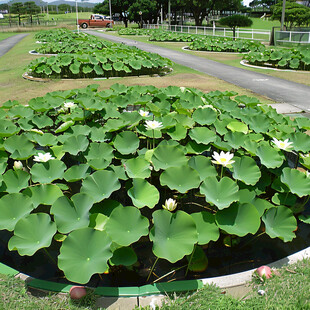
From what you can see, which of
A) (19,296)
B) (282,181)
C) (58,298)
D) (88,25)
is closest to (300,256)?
(282,181)

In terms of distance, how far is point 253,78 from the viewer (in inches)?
351

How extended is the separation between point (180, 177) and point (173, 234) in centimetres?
56

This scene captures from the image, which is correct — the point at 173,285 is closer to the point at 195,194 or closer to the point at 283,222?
the point at 283,222

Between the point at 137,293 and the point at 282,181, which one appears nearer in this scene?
the point at 137,293

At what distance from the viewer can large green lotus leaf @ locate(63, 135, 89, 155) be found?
269 cm

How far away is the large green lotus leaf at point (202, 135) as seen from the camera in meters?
2.81

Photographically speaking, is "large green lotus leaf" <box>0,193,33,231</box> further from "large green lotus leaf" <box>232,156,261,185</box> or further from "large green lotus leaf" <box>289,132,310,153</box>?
"large green lotus leaf" <box>289,132,310,153</box>

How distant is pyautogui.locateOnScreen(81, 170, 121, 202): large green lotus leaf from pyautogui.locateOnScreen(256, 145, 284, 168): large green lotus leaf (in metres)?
1.22

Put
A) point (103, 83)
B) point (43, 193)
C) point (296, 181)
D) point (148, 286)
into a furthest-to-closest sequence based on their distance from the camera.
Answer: point (103, 83) < point (296, 181) < point (43, 193) < point (148, 286)

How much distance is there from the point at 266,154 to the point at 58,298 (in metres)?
1.88

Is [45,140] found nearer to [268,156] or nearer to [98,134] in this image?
[98,134]

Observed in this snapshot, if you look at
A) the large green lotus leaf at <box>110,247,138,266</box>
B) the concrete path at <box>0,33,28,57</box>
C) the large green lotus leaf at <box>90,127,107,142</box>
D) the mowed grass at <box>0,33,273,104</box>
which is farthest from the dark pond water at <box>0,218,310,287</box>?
the concrete path at <box>0,33,28,57</box>

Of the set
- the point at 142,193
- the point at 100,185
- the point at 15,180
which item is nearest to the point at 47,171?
the point at 15,180

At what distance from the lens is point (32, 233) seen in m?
1.76
